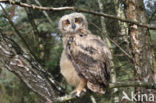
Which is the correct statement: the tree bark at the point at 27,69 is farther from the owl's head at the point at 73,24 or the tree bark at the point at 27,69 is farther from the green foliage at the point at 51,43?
the green foliage at the point at 51,43

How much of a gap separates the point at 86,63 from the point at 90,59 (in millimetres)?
73

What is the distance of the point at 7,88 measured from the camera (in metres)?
7.19

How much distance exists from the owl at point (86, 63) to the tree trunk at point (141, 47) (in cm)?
54

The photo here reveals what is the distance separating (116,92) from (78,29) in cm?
166

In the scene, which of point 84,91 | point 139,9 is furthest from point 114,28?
point 84,91

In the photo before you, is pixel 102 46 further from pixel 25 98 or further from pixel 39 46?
pixel 25 98

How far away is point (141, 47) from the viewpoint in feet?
11.3

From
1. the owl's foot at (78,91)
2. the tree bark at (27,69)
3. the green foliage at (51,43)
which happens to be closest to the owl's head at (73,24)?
the tree bark at (27,69)

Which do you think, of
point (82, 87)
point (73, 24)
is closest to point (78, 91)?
point (82, 87)

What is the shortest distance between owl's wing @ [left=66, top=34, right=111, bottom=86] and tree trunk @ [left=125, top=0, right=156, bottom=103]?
55 centimetres

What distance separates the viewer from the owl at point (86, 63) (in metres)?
2.98

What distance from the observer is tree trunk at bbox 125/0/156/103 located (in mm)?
3418

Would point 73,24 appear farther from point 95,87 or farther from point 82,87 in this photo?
point 95,87

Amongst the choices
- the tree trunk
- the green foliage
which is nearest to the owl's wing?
the tree trunk
